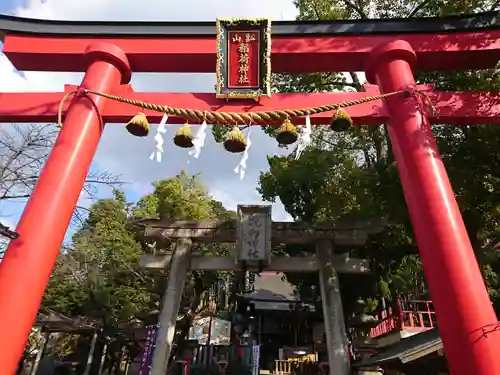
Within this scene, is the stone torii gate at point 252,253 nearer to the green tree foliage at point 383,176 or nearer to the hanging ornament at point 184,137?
the green tree foliage at point 383,176

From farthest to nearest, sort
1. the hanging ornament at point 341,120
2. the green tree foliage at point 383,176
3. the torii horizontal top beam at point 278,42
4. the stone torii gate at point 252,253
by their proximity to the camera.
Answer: the stone torii gate at point 252,253, the green tree foliage at point 383,176, the torii horizontal top beam at point 278,42, the hanging ornament at point 341,120

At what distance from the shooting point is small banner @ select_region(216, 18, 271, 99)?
6059 millimetres

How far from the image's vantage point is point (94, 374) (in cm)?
1484

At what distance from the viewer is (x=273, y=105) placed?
608 centimetres

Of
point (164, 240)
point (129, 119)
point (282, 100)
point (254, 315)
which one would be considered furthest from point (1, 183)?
point (254, 315)

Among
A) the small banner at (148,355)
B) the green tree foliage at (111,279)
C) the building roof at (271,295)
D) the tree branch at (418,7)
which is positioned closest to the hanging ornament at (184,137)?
the small banner at (148,355)

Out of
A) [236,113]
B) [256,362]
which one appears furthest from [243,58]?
[256,362]

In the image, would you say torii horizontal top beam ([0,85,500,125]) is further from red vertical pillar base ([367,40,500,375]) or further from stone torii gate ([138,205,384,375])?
stone torii gate ([138,205,384,375])

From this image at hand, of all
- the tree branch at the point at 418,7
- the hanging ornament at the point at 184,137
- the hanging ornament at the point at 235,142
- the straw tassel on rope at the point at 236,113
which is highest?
the tree branch at the point at 418,7

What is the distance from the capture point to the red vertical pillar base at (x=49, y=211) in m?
4.20

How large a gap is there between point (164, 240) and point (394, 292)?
7186mm

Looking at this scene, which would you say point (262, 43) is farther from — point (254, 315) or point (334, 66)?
point (254, 315)

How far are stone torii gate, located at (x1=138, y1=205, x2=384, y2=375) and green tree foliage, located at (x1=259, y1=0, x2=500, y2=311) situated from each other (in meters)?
1.29

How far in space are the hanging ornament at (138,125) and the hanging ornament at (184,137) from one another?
0.48 metres
